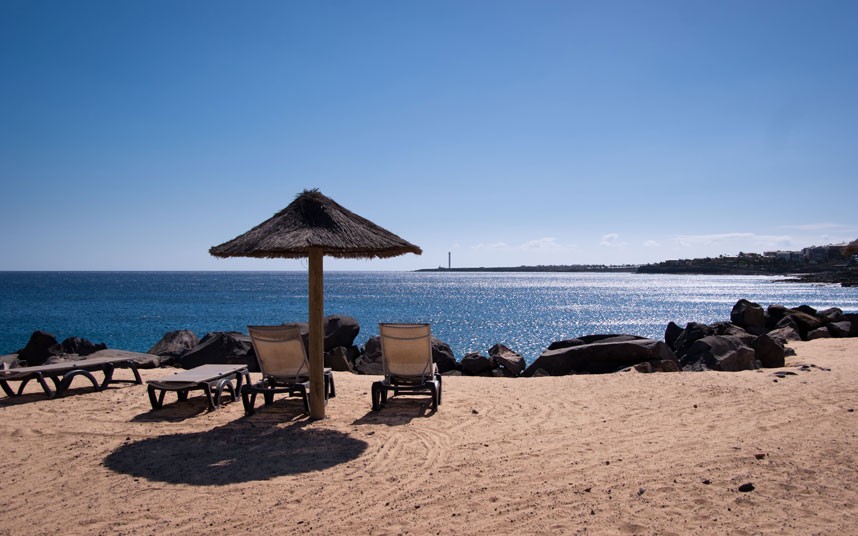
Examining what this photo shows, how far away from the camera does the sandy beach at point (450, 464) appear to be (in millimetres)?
3693

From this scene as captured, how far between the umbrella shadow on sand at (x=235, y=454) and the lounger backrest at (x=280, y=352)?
0.73 meters

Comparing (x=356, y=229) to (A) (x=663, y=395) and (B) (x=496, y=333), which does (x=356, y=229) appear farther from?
(B) (x=496, y=333)

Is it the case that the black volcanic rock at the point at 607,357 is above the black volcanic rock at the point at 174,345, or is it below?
above

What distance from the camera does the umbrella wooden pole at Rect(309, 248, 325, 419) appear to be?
21.1ft

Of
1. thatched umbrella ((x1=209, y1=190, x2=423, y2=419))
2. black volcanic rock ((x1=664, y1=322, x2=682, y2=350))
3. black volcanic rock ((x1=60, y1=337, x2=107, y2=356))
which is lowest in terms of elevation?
black volcanic rock ((x1=60, y1=337, x2=107, y2=356))

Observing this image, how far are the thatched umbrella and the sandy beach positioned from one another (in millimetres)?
803

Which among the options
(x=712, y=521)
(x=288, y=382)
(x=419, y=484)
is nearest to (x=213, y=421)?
(x=288, y=382)

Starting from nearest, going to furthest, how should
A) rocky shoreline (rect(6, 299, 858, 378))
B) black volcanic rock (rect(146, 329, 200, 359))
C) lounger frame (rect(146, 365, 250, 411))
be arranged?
lounger frame (rect(146, 365, 250, 411)) → rocky shoreline (rect(6, 299, 858, 378)) → black volcanic rock (rect(146, 329, 200, 359))

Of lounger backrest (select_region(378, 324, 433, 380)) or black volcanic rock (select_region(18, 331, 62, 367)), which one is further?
black volcanic rock (select_region(18, 331, 62, 367))

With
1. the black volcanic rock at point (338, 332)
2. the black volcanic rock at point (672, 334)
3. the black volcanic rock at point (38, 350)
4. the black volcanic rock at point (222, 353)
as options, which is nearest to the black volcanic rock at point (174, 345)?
the black volcanic rock at point (222, 353)

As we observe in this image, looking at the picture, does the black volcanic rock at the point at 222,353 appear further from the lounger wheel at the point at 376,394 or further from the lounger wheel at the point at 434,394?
the lounger wheel at the point at 434,394

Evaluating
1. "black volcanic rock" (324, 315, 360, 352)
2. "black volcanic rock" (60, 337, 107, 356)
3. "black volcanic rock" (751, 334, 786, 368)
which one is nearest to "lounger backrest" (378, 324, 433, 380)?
"black volcanic rock" (751, 334, 786, 368)

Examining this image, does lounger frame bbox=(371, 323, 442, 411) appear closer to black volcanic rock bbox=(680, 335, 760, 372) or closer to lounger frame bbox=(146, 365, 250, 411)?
lounger frame bbox=(146, 365, 250, 411)

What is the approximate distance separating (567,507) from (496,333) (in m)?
29.3
